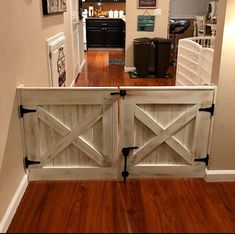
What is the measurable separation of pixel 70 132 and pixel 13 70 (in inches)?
24.8

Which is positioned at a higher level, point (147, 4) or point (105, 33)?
point (147, 4)

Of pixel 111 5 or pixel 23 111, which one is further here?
pixel 111 5

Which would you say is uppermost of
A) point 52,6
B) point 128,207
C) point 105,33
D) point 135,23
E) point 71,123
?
point 52,6

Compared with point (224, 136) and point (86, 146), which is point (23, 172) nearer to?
point (86, 146)

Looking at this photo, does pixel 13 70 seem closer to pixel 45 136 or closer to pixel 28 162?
pixel 45 136

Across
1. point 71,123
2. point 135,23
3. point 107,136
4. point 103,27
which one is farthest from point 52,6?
point 103,27

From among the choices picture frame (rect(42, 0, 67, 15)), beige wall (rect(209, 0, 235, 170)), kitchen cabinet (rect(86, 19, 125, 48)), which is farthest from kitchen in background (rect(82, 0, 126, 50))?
beige wall (rect(209, 0, 235, 170))

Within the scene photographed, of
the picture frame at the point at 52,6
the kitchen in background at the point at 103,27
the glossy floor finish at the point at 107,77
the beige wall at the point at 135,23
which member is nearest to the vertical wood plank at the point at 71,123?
the picture frame at the point at 52,6

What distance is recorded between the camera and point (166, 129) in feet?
7.76

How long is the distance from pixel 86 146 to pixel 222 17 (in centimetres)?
142

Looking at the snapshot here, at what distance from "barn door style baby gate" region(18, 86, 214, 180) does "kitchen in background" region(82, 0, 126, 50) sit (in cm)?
746

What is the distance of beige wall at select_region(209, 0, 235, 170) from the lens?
2188 mm

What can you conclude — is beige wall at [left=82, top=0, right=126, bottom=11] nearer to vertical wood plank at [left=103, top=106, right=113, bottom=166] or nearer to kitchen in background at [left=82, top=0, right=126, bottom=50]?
kitchen in background at [left=82, top=0, right=126, bottom=50]

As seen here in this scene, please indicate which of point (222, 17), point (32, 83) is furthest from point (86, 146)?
point (222, 17)
